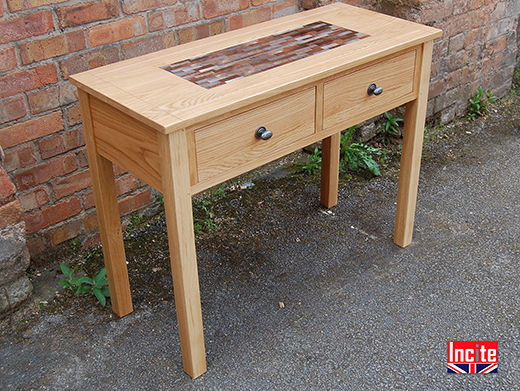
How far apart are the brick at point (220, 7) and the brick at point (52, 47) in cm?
65

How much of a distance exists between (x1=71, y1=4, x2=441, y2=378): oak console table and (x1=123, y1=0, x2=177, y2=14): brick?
46cm

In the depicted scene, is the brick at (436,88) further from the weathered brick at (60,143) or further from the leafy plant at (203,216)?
the weathered brick at (60,143)

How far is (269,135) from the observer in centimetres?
204

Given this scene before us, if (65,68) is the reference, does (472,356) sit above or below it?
below

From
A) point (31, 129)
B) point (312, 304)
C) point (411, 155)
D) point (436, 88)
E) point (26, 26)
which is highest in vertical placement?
point (26, 26)

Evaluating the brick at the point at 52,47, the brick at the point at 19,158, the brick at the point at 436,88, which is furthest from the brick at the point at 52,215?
the brick at the point at 436,88

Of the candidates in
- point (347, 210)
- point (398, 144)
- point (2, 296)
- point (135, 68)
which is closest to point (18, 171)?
point (2, 296)

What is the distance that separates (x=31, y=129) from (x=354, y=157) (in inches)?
70.9

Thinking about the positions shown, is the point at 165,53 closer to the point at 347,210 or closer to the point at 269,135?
the point at 269,135

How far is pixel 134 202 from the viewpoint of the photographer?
9.91 feet

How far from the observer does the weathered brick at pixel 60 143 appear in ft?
8.58

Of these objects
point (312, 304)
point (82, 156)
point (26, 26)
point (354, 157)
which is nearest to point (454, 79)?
point (354, 157)

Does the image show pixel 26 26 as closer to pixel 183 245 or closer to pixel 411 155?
pixel 183 245

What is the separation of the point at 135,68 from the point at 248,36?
527 millimetres
